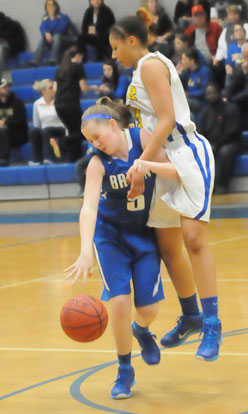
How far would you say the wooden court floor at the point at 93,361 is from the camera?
388cm

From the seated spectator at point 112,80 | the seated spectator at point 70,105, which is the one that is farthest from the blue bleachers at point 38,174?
the seated spectator at point 112,80

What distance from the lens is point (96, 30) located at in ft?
50.6

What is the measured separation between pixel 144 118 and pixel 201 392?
137cm

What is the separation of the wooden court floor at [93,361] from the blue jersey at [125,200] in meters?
0.82

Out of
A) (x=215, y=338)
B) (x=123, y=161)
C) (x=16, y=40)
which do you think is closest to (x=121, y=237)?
(x=123, y=161)

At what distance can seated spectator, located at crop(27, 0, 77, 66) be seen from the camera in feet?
52.3

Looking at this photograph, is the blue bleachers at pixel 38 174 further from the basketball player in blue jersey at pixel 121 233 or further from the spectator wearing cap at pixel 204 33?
the basketball player in blue jersey at pixel 121 233

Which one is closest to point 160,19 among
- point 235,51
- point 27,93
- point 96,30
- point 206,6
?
point 206,6

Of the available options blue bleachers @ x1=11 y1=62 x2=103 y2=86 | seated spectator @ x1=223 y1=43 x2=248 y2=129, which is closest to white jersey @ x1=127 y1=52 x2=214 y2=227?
seated spectator @ x1=223 y1=43 x2=248 y2=129

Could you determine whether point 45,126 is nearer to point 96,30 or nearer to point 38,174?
point 38,174

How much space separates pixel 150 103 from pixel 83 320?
1116 mm

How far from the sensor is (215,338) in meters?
4.02

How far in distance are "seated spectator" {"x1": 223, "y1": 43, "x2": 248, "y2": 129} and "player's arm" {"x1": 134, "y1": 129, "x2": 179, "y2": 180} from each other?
8.31 m

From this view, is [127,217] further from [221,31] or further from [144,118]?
[221,31]
